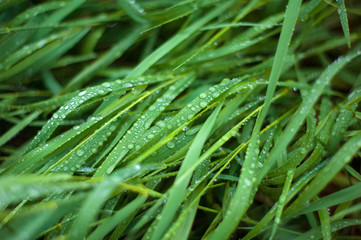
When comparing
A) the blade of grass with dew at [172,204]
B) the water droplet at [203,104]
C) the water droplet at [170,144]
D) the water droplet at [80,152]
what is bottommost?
the blade of grass with dew at [172,204]

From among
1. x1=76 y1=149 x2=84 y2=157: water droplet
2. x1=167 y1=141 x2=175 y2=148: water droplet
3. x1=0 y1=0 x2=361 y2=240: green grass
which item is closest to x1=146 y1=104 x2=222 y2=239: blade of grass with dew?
x1=0 y1=0 x2=361 y2=240: green grass

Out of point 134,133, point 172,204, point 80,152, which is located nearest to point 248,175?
point 172,204

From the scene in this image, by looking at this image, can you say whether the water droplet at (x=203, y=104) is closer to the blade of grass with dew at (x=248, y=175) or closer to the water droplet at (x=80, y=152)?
the blade of grass with dew at (x=248, y=175)

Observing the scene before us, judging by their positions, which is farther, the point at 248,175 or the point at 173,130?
the point at 173,130

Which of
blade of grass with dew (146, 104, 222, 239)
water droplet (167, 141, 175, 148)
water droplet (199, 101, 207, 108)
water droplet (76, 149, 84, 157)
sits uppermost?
water droplet (199, 101, 207, 108)

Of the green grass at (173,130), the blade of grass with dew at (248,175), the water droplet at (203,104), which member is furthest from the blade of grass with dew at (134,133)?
the blade of grass with dew at (248,175)

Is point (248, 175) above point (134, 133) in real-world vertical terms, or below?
below

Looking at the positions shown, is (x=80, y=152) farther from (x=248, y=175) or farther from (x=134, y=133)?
(x=248, y=175)

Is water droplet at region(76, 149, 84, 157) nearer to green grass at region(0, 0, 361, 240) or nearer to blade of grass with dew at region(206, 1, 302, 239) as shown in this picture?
green grass at region(0, 0, 361, 240)
